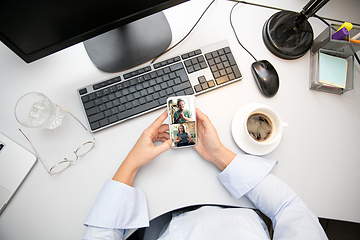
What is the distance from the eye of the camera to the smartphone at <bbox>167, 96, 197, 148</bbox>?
569 mm

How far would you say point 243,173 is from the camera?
1.93ft

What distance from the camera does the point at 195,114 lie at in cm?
57

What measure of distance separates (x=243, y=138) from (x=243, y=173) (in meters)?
0.10

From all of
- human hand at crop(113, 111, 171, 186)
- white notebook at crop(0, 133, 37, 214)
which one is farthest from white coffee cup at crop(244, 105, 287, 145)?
white notebook at crop(0, 133, 37, 214)

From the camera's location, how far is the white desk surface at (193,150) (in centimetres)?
57

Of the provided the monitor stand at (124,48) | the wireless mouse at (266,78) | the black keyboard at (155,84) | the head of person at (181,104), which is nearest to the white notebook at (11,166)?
the black keyboard at (155,84)

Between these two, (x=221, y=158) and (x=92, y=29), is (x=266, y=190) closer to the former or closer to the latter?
(x=221, y=158)

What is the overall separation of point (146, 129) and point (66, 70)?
1.09ft

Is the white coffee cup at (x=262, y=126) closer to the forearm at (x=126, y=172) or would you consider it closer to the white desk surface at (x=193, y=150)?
the white desk surface at (x=193, y=150)

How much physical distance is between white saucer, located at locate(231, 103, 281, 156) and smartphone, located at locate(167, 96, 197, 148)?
0.14m

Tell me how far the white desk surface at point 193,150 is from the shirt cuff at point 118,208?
0.11 ft

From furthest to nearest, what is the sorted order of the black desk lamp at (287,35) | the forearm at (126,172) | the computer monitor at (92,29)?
the black desk lamp at (287,35), the forearm at (126,172), the computer monitor at (92,29)

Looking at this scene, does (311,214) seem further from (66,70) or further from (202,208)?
(66,70)

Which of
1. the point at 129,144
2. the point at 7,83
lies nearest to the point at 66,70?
the point at 7,83
